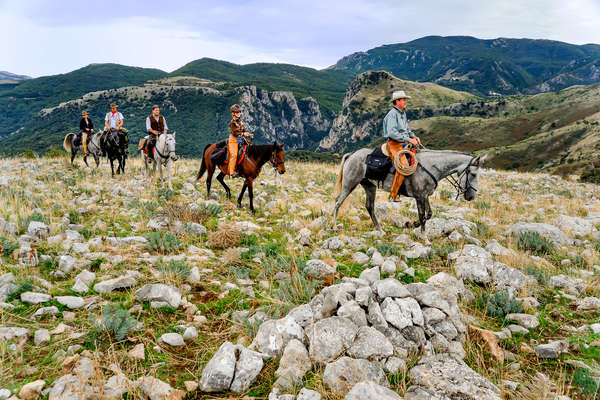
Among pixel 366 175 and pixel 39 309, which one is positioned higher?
pixel 366 175

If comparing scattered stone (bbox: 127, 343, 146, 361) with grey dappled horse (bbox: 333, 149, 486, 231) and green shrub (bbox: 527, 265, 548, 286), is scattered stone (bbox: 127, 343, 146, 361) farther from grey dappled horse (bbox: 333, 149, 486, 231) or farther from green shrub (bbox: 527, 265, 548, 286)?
grey dappled horse (bbox: 333, 149, 486, 231)

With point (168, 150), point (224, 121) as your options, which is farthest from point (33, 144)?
point (168, 150)

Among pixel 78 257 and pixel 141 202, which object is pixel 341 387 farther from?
pixel 141 202

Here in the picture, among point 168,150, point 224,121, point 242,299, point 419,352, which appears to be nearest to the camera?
point 419,352

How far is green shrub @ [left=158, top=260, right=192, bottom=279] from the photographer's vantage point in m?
4.43

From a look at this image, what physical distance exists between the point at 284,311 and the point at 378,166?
4.95m

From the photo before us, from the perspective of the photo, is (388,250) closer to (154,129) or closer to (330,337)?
(330,337)

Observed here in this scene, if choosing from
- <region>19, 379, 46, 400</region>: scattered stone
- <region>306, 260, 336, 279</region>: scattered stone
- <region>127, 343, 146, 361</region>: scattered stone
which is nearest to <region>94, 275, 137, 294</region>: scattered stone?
<region>127, 343, 146, 361</region>: scattered stone

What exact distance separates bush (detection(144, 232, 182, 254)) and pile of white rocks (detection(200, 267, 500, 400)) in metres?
3.22

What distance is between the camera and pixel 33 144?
364 ft

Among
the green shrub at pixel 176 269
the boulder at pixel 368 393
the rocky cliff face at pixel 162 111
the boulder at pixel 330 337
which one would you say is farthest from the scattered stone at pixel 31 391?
the rocky cliff face at pixel 162 111

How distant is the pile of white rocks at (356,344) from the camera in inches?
97.6

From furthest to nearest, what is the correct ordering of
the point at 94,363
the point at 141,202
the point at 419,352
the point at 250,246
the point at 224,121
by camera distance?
the point at 224,121, the point at 141,202, the point at 250,246, the point at 419,352, the point at 94,363

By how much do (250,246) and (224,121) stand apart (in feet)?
567
